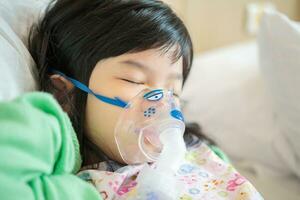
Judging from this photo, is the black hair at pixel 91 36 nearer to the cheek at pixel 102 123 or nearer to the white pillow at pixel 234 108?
the cheek at pixel 102 123

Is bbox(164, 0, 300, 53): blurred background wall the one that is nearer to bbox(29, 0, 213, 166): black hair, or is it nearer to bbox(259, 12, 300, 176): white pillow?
bbox(259, 12, 300, 176): white pillow

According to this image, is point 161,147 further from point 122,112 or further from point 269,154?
point 269,154

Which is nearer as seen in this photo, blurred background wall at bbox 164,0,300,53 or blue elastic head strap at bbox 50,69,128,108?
blue elastic head strap at bbox 50,69,128,108

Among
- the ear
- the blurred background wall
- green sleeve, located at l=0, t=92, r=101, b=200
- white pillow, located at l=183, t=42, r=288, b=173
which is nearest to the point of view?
green sleeve, located at l=0, t=92, r=101, b=200

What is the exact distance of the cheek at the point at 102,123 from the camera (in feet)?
2.74

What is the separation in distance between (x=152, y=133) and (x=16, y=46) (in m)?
0.33

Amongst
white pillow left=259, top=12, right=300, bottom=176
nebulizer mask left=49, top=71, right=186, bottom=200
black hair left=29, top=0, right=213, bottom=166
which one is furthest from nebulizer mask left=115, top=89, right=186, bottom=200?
white pillow left=259, top=12, right=300, bottom=176

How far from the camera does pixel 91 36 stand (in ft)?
2.79

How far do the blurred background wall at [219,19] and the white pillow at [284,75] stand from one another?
1.91 feet

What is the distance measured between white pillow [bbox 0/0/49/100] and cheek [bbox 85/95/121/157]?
0.41 ft

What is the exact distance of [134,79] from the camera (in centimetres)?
83

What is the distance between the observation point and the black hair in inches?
33.2

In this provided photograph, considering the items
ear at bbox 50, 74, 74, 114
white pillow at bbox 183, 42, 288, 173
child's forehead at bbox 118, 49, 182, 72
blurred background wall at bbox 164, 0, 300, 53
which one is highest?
child's forehead at bbox 118, 49, 182, 72

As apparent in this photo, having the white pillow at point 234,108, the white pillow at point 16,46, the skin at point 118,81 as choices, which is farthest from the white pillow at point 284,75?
the white pillow at point 16,46
